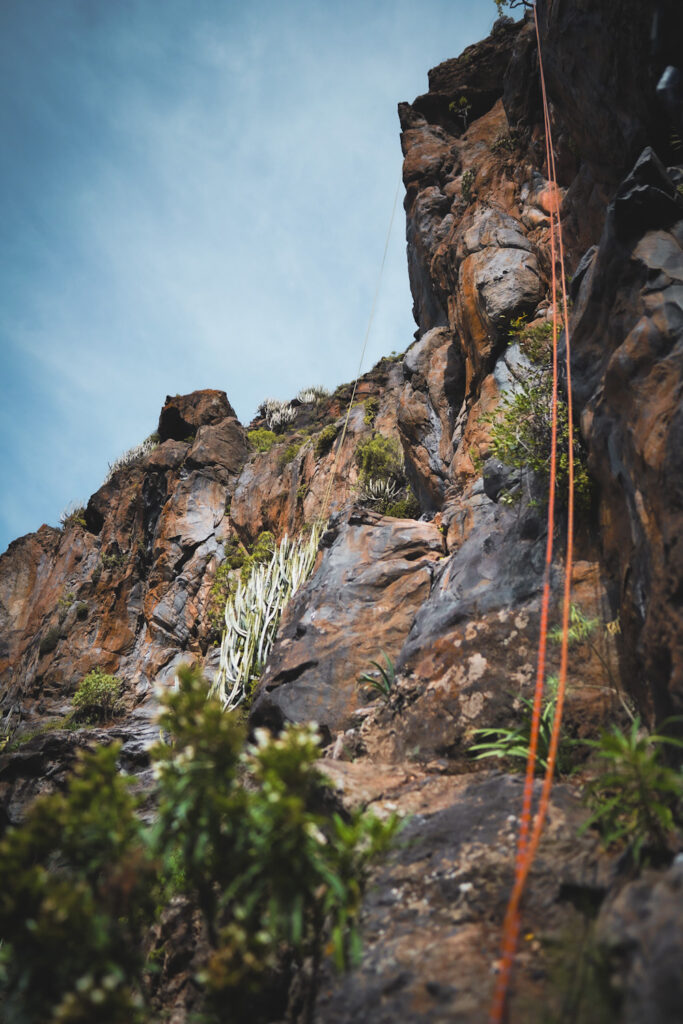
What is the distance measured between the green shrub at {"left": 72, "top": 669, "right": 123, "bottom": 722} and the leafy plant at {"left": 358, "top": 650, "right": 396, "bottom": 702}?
447 inches

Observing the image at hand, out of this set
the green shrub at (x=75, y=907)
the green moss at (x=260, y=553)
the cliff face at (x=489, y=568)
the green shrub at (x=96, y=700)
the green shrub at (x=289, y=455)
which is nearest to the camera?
the green shrub at (x=75, y=907)

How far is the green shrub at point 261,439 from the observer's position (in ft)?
81.4

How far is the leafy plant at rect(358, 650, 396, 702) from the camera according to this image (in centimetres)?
688

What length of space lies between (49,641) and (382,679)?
15.8m

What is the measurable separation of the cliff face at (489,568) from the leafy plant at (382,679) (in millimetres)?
235

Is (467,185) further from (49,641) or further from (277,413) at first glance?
(49,641)

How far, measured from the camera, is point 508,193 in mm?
13055

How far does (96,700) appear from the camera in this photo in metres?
15.6

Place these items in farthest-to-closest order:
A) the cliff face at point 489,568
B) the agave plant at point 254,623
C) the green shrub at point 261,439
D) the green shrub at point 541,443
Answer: the green shrub at point 261,439, the agave plant at point 254,623, the green shrub at point 541,443, the cliff face at point 489,568

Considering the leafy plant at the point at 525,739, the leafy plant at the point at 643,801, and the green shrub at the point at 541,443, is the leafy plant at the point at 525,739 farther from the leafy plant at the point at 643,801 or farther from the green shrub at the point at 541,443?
the green shrub at the point at 541,443

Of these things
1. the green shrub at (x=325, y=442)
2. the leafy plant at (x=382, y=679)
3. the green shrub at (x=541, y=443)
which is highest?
the green shrub at (x=325, y=442)

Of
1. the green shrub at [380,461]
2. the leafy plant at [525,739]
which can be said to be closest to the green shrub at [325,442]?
the green shrub at [380,461]

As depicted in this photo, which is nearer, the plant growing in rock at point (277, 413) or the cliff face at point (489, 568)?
the cliff face at point (489, 568)

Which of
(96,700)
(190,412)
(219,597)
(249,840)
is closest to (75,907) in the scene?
Result: (249,840)
